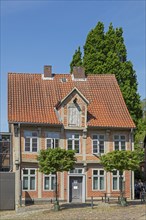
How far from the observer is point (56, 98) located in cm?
4356

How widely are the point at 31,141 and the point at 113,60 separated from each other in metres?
15.5

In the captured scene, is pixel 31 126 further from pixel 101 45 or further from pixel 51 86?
pixel 101 45

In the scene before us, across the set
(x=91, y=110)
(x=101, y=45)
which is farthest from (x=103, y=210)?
(x=101, y=45)

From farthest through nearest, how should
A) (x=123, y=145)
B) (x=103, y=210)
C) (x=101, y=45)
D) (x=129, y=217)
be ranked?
(x=101, y=45)
(x=123, y=145)
(x=103, y=210)
(x=129, y=217)

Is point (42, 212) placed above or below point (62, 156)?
below

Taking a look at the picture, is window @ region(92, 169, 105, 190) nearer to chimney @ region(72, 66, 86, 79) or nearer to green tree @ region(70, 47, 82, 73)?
chimney @ region(72, 66, 86, 79)

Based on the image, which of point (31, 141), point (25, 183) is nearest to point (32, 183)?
point (25, 183)

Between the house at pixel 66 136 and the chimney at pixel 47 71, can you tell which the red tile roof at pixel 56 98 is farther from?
the chimney at pixel 47 71

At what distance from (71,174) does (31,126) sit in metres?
5.05

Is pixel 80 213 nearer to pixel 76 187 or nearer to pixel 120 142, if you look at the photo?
pixel 76 187

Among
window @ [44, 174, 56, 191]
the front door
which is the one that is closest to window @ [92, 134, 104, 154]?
the front door

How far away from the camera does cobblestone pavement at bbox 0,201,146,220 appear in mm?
30547

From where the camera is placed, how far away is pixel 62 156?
34.8m

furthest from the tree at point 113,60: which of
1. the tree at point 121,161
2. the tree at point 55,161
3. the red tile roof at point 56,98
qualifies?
the tree at point 55,161
